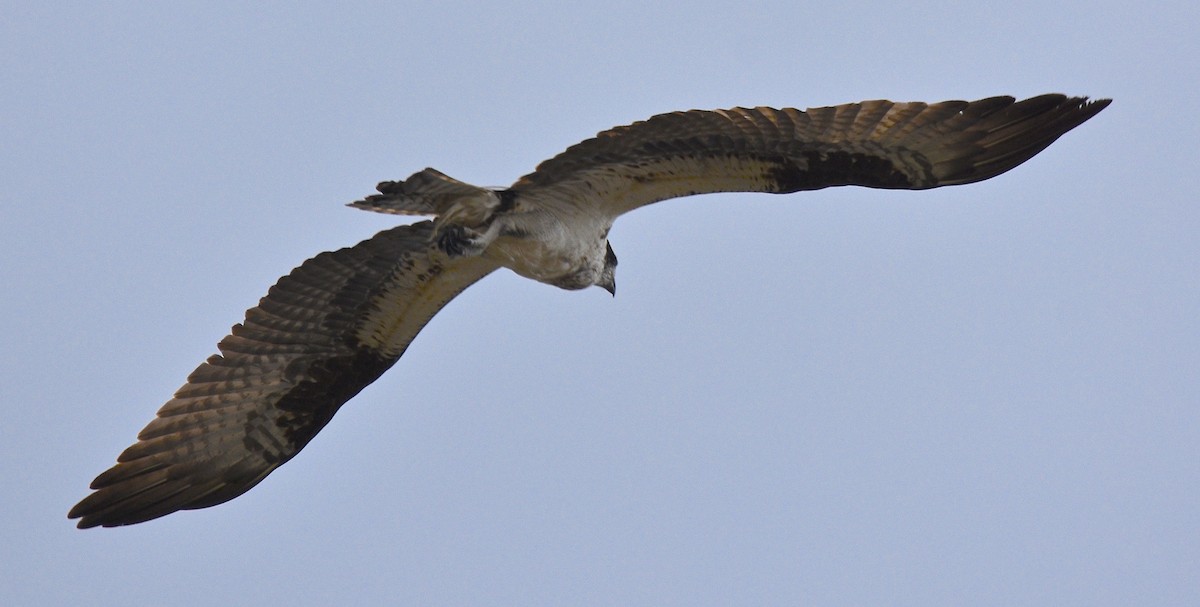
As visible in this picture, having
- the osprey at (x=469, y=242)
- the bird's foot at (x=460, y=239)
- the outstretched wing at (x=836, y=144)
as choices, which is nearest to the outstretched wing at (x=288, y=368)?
the osprey at (x=469, y=242)

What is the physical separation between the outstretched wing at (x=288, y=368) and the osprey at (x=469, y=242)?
11 mm

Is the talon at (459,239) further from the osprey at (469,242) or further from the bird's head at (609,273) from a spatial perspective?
the bird's head at (609,273)

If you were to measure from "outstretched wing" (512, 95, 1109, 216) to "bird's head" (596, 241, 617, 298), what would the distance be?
53.7 inches

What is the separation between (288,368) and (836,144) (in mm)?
→ 4525

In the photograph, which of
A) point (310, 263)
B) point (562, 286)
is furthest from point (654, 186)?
point (310, 263)

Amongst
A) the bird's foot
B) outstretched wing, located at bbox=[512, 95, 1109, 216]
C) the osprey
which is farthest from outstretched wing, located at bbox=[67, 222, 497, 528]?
outstretched wing, located at bbox=[512, 95, 1109, 216]

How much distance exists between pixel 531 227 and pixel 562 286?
2.25 feet

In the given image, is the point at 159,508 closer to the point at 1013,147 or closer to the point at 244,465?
the point at 244,465

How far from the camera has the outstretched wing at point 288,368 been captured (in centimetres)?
1108

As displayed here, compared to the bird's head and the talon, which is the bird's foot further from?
the bird's head

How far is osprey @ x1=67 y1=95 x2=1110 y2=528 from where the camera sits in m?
9.78

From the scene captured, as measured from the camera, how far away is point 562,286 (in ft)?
36.4

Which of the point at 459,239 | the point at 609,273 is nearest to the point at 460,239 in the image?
the point at 459,239

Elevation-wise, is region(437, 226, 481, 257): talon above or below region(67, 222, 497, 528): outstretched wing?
above
